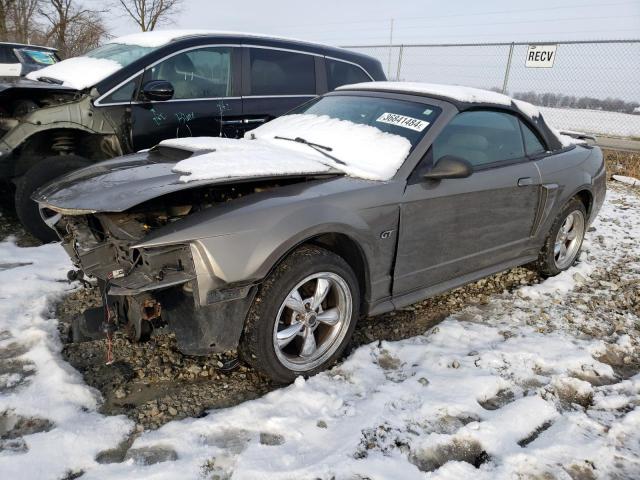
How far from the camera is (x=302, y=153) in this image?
3.13 meters

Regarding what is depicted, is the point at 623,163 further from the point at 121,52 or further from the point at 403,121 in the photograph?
the point at 121,52

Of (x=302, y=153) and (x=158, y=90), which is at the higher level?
(x=158, y=90)

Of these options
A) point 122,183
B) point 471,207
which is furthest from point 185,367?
point 471,207

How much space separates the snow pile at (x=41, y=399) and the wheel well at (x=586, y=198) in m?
4.04

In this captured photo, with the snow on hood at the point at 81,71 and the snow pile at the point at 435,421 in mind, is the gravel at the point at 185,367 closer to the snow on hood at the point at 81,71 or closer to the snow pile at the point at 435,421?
the snow pile at the point at 435,421

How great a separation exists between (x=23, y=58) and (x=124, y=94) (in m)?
7.48

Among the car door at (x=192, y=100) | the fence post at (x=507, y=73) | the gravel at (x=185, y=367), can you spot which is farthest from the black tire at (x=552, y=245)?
the fence post at (x=507, y=73)

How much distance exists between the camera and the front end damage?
2154 mm

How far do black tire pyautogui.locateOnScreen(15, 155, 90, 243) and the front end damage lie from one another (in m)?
1.79

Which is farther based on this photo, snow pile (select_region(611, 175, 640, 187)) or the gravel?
snow pile (select_region(611, 175, 640, 187))

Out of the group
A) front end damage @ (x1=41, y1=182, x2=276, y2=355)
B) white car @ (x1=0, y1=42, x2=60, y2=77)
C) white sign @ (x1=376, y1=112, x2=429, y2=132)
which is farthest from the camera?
white car @ (x1=0, y1=42, x2=60, y2=77)

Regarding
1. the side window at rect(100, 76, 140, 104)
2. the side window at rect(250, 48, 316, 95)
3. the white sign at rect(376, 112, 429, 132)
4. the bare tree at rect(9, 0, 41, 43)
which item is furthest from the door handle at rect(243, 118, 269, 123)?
the bare tree at rect(9, 0, 41, 43)

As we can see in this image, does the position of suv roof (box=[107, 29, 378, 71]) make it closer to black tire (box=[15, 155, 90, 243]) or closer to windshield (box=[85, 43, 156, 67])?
windshield (box=[85, 43, 156, 67])

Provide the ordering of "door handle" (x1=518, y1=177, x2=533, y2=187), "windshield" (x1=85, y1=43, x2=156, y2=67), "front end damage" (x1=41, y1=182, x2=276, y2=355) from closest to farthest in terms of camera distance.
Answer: "front end damage" (x1=41, y1=182, x2=276, y2=355) → "door handle" (x1=518, y1=177, x2=533, y2=187) → "windshield" (x1=85, y1=43, x2=156, y2=67)
